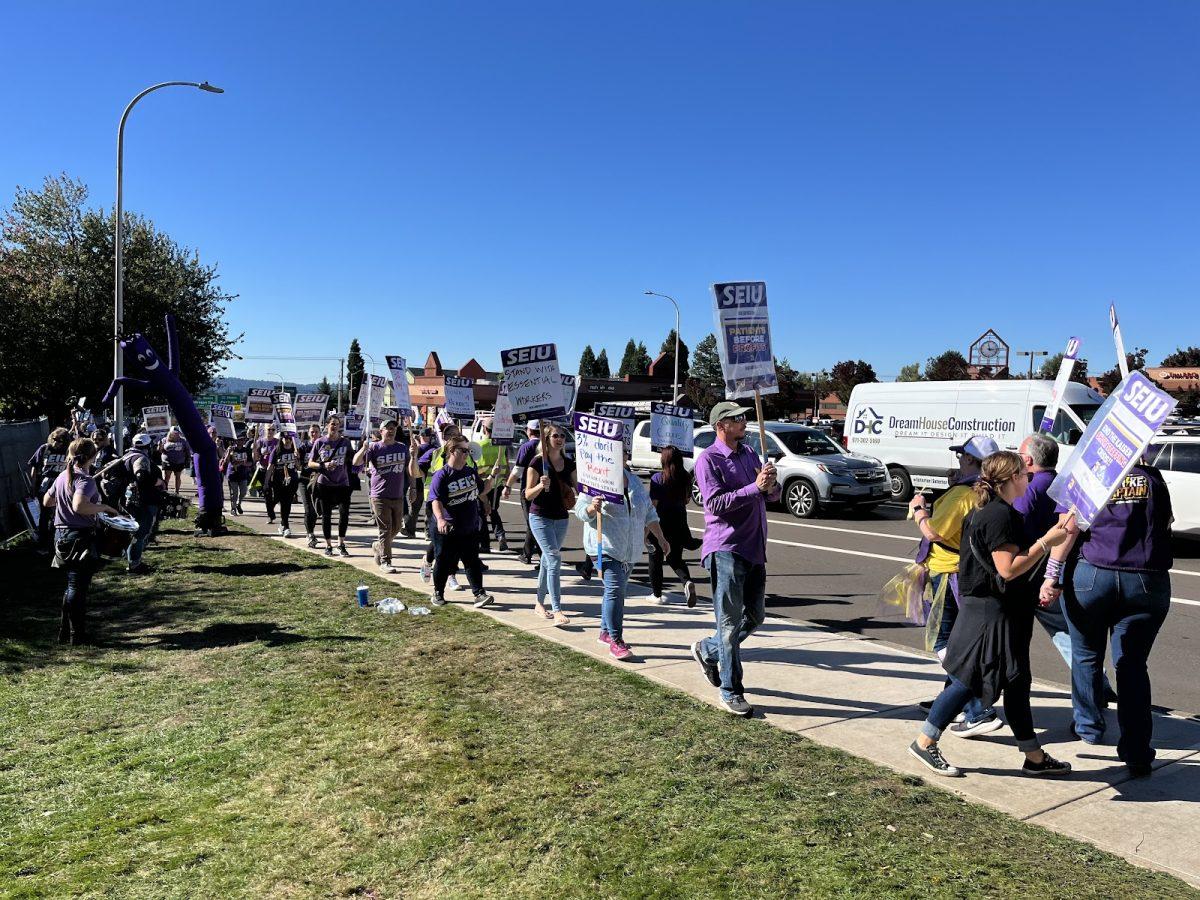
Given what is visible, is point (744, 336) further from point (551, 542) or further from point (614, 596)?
point (551, 542)

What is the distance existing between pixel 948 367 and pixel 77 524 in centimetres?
6713

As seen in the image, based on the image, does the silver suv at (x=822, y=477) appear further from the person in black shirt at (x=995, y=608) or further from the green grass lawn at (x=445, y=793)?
the person in black shirt at (x=995, y=608)

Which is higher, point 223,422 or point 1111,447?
point 223,422

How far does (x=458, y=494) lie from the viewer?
8320mm

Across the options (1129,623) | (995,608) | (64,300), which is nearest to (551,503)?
(995,608)

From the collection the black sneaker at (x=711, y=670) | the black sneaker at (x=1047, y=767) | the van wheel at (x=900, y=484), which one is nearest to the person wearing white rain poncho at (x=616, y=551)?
the black sneaker at (x=711, y=670)

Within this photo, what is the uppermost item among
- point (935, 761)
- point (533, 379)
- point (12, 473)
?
point (533, 379)

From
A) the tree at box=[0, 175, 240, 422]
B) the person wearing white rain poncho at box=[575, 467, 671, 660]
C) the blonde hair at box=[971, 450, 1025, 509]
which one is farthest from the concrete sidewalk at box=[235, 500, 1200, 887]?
the tree at box=[0, 175, 240, 422]

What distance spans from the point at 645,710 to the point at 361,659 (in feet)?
8.01

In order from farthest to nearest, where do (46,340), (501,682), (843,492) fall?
1. (46,340)
2. (843,492)
3. (501,682)

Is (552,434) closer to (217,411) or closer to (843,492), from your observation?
(843,492)

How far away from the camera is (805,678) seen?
6.32 metres

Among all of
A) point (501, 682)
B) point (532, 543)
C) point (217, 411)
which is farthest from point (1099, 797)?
point (217, 411)

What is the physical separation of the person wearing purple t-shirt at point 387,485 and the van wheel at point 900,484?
41.5 ft
